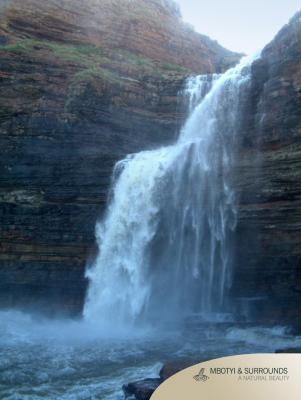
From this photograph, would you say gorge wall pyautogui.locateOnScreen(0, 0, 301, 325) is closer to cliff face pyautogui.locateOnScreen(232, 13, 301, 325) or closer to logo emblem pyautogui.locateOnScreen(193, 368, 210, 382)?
cliff face pyautogui.locateOnScreen(232, 13, 301, 325)

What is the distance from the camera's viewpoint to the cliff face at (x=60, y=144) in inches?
609

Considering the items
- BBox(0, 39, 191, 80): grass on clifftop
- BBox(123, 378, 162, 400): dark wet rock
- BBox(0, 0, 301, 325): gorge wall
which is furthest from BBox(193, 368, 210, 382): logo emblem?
BBox(0, 39, 191, 80): grass on clifftop

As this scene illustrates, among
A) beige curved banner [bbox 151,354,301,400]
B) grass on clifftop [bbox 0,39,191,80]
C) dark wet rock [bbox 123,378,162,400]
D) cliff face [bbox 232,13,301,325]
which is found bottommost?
dark wet rock [bbox 123,378,162,400]

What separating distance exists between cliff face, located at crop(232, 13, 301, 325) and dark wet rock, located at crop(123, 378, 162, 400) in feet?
18.8

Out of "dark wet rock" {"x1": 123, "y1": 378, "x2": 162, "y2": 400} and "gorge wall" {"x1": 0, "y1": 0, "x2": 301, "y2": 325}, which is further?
"gorge wall" {"x1": 0, "y1": 0, "x2": 301, "y2": 325}

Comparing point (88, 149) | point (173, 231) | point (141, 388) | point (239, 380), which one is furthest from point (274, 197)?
point (239, 380)

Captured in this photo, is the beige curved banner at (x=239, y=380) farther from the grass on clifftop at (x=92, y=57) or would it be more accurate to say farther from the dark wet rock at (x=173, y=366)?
the grass on clifftop at (x=92, y=57)

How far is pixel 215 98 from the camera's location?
15.5m

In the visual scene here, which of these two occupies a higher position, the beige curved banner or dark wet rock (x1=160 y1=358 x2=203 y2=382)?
the beige curved banner

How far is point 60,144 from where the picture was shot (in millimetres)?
15891

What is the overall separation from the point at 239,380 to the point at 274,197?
10295mm

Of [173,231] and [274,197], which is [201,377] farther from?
[173,231]

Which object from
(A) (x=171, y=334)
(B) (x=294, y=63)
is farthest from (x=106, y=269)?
(B) (x=294, y=63)

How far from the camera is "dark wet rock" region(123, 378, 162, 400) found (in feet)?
21.1
